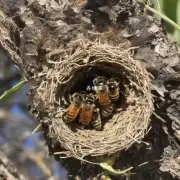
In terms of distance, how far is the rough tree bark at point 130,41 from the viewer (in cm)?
195

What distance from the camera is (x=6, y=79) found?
3.55 meters

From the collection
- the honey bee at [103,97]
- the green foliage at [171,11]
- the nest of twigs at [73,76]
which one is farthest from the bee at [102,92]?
the green foliage at [171,11]

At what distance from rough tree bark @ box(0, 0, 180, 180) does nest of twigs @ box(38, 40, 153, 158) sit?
3 cm

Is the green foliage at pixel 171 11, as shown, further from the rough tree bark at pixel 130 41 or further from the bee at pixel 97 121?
the bee at pixel 97 121

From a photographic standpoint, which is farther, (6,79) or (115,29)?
(6,79)

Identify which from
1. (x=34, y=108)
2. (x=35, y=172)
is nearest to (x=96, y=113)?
(x=34, y=108)

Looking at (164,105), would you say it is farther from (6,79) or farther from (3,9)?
(6,79)

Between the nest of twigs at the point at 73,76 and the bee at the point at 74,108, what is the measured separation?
0.08 feet

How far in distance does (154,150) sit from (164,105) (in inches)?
5.9

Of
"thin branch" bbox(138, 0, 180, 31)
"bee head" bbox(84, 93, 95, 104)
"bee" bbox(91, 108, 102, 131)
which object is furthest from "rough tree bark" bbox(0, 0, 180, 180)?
"bee head" bbox(84, 93, 95, 104)

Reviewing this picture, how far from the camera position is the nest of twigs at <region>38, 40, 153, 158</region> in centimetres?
191

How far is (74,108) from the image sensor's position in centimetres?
207

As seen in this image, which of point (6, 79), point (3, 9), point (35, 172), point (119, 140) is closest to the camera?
point (119, 140)

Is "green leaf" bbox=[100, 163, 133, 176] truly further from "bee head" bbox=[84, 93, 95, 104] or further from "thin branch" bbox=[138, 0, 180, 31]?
"thin branch" bbox=[138, 0, 180, 31]
